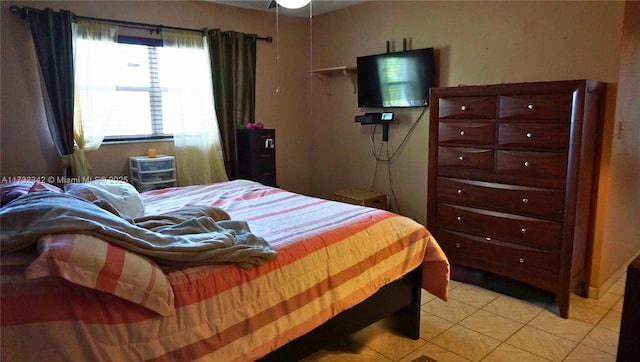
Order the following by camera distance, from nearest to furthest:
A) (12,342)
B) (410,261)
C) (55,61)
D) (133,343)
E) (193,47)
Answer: (12,342) → (133,343) → (410,261) → (55,61) → (193,47)

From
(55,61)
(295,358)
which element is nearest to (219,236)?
(295,358)

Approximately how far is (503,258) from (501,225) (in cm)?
23

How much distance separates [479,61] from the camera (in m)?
3.42

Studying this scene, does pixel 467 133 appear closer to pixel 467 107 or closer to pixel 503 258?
pixel 467 107

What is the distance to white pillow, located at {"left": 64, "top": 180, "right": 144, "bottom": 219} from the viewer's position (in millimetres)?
2092

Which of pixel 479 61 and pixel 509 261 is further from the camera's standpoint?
pixel 479 61

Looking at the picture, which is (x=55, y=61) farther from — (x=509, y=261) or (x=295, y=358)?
(x=509, y=261)

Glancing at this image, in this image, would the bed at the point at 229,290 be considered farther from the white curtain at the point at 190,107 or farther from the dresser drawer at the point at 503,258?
the white curtain at the point at 190,107

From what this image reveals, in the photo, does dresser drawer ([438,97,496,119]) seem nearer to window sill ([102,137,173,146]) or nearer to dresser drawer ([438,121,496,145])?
dresser drawer ([438,121,496,145])

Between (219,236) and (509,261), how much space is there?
210 cm

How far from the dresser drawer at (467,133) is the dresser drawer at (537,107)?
130 millimetres

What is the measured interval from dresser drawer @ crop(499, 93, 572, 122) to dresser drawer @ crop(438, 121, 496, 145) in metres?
0.13

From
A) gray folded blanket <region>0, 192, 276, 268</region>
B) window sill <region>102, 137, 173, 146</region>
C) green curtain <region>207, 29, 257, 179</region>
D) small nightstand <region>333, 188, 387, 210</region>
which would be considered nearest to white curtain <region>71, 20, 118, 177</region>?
window sill <region>102, 137, 173, 146</region>

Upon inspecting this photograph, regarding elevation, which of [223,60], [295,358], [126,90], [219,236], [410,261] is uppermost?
[223,60]
